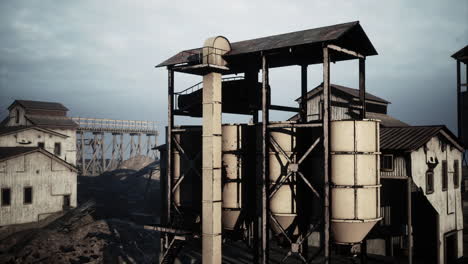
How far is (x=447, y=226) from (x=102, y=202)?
36012mm

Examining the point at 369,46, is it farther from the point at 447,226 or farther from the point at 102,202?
the point at 102,202

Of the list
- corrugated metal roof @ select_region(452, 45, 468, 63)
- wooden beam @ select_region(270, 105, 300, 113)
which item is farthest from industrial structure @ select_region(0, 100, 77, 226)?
corrugated metal roof @ select_region(452, 45, 468, 63)

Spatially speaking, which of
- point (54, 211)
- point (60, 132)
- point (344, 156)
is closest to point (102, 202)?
point (54, 211)

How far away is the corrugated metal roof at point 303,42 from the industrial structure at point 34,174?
25503 mm

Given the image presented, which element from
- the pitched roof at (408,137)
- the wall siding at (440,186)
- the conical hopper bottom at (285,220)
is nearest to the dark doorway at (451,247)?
the wall siding at (440,186)

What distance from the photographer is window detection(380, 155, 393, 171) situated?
22359 millimetres

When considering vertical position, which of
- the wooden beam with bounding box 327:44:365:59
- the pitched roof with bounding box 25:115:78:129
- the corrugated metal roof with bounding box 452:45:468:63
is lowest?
the pitched roof with bounding box 25:115:78:129

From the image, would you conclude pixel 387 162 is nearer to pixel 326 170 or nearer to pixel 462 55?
pixel 326 170

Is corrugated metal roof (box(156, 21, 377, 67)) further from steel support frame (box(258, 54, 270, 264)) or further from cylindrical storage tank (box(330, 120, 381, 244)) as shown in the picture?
cylindrical storage tank (box(330, 120, 381, 244))

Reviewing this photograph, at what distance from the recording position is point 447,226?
24.7 metres

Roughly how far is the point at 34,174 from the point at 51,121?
15007 millimetres

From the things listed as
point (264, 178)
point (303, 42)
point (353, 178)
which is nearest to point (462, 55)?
point (303, 42)

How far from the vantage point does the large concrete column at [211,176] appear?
641 inches

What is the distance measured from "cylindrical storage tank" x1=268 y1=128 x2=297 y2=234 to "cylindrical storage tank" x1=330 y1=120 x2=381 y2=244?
1.65 meters
